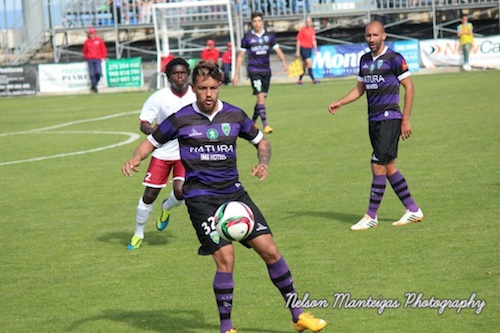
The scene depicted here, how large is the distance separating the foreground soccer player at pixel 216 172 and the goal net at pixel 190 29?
32246mm

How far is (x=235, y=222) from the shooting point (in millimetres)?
7387

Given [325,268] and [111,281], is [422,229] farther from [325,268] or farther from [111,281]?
[111,281]

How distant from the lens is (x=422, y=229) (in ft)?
37.9

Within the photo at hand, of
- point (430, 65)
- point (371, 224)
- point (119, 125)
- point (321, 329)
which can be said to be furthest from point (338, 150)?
point (430, 65)

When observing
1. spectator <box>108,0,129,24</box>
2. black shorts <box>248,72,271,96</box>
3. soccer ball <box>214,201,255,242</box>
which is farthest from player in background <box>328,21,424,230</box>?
spectator <box>108,0,129,24</box>

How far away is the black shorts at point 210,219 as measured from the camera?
7715 millimetres

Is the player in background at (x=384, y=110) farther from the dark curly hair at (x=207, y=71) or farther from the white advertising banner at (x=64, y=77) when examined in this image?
the white advertising banner at (x=64, y=77)

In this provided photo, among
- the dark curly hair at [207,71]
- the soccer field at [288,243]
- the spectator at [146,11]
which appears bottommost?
the soccer field at [288,243]

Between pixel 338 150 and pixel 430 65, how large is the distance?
23.9 meters

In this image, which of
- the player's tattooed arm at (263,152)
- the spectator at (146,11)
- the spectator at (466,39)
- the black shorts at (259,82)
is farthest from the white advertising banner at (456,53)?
the player's tattooed arm at (263,152)

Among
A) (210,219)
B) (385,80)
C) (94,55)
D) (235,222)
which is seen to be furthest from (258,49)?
(94,55)

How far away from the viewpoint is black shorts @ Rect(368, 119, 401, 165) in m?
11.9

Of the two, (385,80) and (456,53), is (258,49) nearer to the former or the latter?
(385,80)

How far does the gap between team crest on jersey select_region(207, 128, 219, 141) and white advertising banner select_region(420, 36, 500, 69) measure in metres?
33.2
